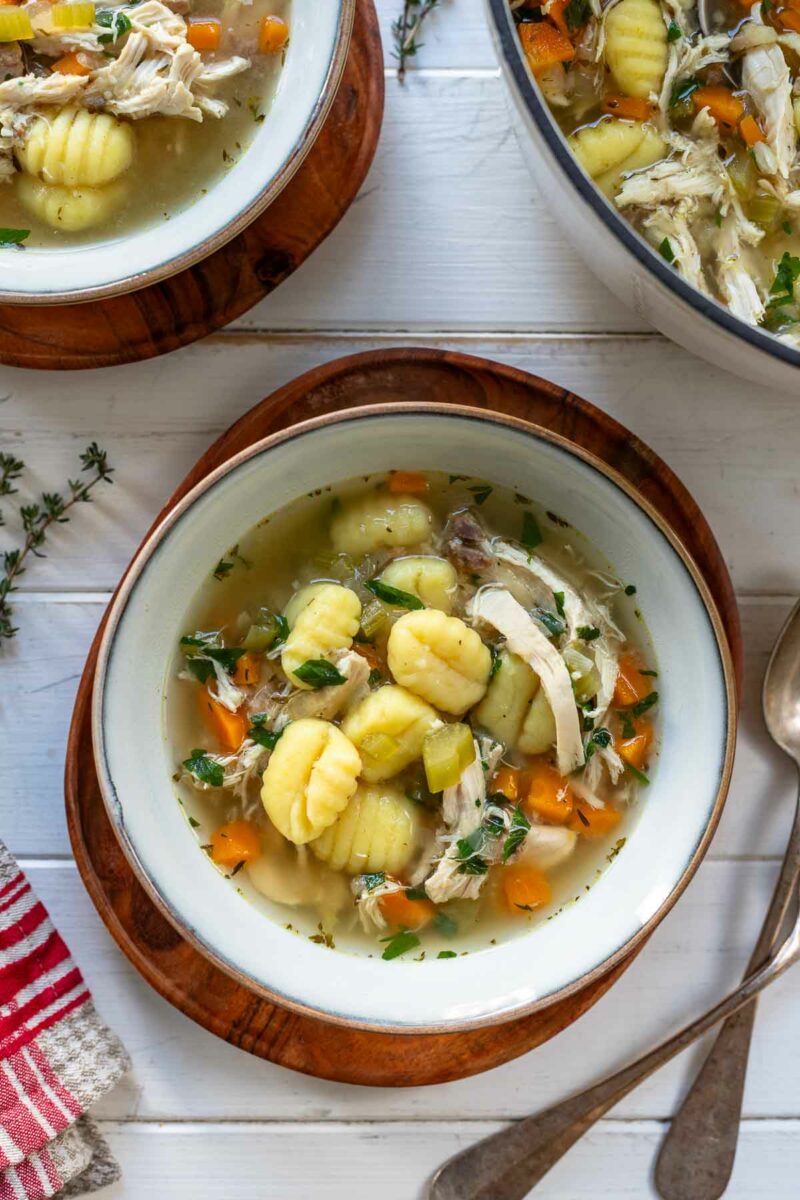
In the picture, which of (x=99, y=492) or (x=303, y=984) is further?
(x=99, y=492)

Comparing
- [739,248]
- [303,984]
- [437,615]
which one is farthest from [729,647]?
[303,984]

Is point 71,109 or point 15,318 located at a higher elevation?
point 71,109

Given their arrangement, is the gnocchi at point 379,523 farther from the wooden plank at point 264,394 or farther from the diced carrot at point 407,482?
the wooden plank at point 264,394

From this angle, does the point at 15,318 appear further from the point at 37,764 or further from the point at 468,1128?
the point at 468,1128

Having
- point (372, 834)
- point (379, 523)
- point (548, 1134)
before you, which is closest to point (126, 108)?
point (379, 523)

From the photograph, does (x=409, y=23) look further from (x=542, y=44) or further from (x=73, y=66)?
(x=73, y=66)

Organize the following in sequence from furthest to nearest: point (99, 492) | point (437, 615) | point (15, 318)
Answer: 1. point (99, 492)
2. point (15, 318)
3. point (437, 615)

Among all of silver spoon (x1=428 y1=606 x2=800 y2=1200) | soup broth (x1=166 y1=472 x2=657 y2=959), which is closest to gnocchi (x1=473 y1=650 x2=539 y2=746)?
soup broth (x1=166 y1=472 x2=657 y2=959)

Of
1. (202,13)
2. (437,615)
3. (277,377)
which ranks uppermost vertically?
(202,13)
